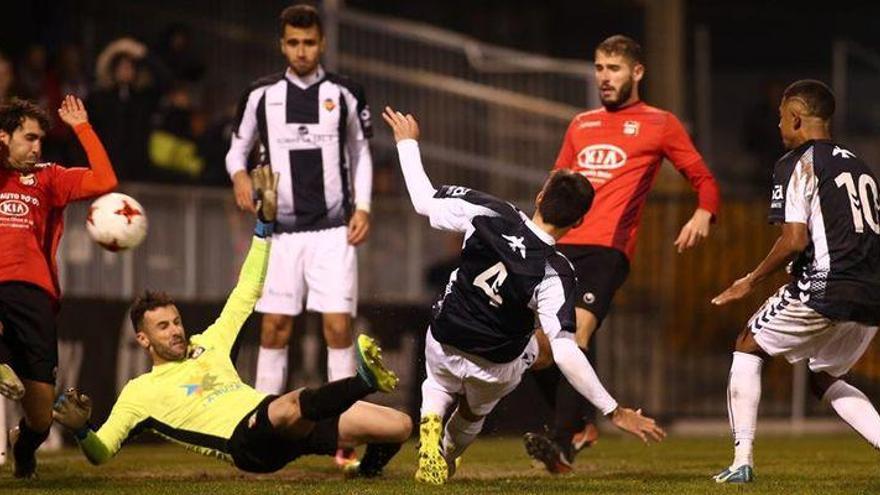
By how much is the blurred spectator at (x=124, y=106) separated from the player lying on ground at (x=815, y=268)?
7.76m

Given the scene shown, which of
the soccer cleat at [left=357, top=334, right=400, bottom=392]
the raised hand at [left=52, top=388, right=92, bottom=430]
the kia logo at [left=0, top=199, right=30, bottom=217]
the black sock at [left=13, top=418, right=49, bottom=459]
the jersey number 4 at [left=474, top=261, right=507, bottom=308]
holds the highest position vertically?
the kia logo at [left=0, top=199, right=30, bottom=217]

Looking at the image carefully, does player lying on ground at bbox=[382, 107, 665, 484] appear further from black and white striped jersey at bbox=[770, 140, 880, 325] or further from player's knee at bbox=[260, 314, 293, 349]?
player's knee at bbox=[260, 314, 293, 349]

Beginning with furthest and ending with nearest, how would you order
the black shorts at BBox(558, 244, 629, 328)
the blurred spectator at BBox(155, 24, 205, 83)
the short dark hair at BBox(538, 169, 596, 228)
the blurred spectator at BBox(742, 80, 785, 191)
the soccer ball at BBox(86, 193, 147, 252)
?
the blurred spectator at BBox(742, 80, 785, 191)
the blurred spectator at BBox(155, 24, 205, 83)
the black shorts at BBox(558, 244, 629, 328)
the soccer ball at BBox(86, 193, 147, 252)
the short dark hair at BBox(538, 169, 596, 228)

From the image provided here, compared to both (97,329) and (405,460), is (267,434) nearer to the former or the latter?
(405,460)

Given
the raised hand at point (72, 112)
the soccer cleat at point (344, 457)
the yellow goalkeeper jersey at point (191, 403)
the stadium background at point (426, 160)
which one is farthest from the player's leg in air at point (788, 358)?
the stadium background at point (426, 160)

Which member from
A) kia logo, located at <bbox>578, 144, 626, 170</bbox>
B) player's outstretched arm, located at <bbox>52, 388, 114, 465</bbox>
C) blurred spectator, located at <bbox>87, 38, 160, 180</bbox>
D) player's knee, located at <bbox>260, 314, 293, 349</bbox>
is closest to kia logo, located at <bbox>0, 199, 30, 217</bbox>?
player's outstretched arm, located at <bbox>52, 388, 114, 465</bbox>

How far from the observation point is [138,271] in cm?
1620

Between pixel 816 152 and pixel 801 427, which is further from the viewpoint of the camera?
pixel 801 427

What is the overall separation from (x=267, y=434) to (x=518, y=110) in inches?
409

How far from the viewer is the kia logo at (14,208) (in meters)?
10.7

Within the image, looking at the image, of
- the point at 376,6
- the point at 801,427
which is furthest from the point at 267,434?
the point at 376,6

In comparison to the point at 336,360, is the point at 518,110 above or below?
above

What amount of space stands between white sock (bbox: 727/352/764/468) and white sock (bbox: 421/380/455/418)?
149cm

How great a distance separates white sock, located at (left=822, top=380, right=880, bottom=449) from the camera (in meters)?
10.3
